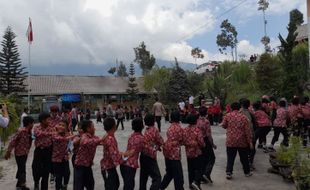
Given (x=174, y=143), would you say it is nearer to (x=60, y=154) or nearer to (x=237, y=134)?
(x=237, y=134)

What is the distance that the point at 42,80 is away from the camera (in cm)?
5031

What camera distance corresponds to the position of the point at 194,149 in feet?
25.2

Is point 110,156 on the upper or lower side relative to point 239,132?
lower

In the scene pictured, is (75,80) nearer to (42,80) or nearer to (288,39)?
(42,80)

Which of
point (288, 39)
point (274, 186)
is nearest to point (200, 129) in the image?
point (274, 186)

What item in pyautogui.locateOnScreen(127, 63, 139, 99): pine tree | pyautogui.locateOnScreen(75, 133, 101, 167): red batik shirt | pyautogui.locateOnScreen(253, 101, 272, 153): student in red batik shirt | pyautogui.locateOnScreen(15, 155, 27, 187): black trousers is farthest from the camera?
pyautogui.locateOnScreen(127, 63, 139, 99): pine tree

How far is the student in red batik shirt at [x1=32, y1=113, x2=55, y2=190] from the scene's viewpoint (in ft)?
25.8

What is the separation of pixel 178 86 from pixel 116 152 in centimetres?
3328

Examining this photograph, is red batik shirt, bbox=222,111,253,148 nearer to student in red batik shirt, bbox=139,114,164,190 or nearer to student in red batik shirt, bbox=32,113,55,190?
student in red batik shirt, bbox=139,114,164,190

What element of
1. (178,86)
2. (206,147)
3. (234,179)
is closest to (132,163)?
(206,147)

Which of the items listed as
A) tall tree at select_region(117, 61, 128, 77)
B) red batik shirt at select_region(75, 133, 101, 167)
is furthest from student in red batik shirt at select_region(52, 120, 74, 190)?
tall tree at select_region(117, 61, 128, 77)

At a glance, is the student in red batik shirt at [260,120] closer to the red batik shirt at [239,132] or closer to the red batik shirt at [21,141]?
the red batik shirt at [239,132]

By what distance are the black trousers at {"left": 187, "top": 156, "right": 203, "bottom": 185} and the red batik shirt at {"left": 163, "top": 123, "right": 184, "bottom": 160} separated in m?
0.58

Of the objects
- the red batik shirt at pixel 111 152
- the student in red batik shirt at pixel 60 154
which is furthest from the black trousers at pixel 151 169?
the student in red batik shirt at pixel 60 154
